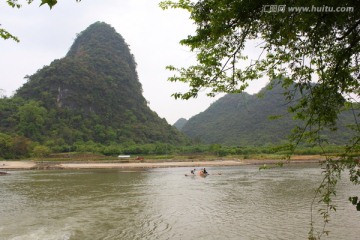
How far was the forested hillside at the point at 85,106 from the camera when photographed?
245 feet

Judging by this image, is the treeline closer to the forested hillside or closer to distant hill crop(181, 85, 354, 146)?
the forested hillside

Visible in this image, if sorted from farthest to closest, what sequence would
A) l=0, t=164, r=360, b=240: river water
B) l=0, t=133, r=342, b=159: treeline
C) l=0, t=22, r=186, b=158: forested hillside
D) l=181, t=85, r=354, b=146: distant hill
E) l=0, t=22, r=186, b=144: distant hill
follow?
l=181, t=85, r=354, b=146: distant hill, l=0, t=22, r=186, b=144: distant hill, l=0, t=22, r=186, b=158: forested hillside, l=0, t=133, r=342, b=159: treeline, l=0, t=164, r=360, b=240: river water

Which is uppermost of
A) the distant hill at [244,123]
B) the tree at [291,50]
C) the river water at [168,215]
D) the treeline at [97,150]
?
the distant hill at [244,123]

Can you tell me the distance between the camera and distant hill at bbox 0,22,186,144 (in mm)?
75188

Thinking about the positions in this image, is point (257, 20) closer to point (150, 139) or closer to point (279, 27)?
point (279, 27)

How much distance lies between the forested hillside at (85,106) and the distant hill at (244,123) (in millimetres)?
22864

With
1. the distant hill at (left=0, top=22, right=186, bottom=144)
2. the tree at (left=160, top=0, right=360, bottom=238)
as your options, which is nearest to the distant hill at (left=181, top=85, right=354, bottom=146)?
the distant hill at (left=0, top=22, right=186, bottom=144)

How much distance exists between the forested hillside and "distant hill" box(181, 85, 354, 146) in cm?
2286

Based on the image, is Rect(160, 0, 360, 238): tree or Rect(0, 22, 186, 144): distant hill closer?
Rect(160, 0, 360, 238): tree

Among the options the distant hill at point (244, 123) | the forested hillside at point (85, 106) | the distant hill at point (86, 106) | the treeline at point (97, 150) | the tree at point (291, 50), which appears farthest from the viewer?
the distant hill at point (244, 123)

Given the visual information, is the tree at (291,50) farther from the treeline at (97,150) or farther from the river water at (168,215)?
the treeline at (97,150)

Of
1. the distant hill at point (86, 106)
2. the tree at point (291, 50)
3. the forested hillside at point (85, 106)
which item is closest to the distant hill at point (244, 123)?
the distant hill at point (86, 106)

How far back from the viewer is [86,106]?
88.2 meters

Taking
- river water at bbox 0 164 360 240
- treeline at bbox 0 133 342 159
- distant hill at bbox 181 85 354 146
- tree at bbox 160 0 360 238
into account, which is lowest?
river water at bbox 0 164 360 240
